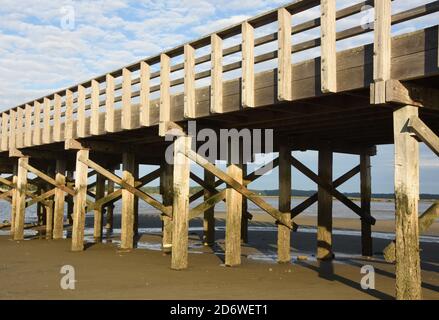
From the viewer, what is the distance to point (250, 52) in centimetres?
842

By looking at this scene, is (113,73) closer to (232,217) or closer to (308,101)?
(232,217)

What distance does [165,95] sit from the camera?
1044 cm

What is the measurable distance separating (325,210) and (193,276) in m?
4.01

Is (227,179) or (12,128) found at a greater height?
(12,128)

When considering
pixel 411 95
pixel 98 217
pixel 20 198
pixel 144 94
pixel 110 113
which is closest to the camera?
pixel 411 95

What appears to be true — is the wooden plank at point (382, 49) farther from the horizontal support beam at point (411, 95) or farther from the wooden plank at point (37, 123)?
the wooden plank at point (37, 123)

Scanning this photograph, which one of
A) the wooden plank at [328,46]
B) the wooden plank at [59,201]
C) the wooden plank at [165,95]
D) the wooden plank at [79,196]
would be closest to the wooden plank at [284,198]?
the wooden plank at [165,95]

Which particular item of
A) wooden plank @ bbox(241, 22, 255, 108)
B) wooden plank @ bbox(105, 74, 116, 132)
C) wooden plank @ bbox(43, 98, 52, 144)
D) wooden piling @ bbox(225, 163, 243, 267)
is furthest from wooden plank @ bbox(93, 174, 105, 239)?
wooden plank @ bbox(241, 22, 255, 108)

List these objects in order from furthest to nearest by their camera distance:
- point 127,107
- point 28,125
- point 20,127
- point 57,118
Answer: point 20,127
point 28,125
point 57,118
point 127,107

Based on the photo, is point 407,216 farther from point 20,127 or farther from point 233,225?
point 20,127

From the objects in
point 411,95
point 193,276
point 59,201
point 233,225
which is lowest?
point 193,276

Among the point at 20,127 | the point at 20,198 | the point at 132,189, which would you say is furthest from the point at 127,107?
the point at 20,198

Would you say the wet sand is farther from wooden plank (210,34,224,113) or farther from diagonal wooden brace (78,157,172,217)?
wooden plank (210,34,224,113)

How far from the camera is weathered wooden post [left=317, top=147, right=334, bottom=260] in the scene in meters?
12.1
